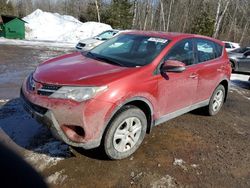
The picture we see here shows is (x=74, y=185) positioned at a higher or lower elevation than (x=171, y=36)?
lower

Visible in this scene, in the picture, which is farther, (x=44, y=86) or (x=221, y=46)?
(x=221, y=46)

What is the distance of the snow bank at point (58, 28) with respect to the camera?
2711 centimetres

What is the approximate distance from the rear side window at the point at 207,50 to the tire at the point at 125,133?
1813 millimetres

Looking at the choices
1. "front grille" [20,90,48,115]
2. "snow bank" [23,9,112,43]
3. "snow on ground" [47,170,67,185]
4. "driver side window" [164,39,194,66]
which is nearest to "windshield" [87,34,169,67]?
"driver side window" [164,39,194,66]

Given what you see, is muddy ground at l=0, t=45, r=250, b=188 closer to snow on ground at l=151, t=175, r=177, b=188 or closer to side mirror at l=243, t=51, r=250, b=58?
snow on ground at l=151, t=175, r=177, b=188

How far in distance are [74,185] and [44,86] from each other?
1236mm

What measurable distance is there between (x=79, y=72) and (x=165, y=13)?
45.1m

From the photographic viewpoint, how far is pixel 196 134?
4816 mm

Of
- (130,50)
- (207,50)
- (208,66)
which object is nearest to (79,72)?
(130,50)

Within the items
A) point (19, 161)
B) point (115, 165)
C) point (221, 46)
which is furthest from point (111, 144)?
point (221, 46)

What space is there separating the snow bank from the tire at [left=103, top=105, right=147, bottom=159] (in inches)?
938

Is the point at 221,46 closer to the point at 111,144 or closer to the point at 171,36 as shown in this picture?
the point at 171,36

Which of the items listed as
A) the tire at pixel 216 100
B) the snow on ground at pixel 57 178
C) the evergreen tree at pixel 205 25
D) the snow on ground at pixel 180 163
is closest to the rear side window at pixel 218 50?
the tire at pixel 216 100

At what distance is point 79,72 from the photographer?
140 inches
